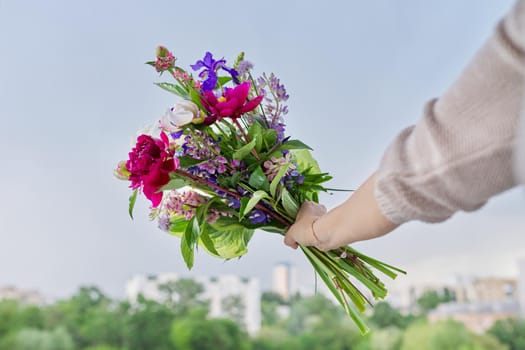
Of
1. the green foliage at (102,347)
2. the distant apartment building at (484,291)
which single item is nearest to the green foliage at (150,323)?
the green foliage at (102,347)

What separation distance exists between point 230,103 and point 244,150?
0.06 metres

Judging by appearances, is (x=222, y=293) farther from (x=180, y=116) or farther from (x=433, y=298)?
(x=180, y=116)

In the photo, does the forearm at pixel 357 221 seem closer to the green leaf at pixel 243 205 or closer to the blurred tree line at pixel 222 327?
the green leaf at pixel 243 205

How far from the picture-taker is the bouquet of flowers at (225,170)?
66 centimetres

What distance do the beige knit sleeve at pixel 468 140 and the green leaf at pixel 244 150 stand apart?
26 cm

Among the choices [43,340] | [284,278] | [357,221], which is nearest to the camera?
[357,221]

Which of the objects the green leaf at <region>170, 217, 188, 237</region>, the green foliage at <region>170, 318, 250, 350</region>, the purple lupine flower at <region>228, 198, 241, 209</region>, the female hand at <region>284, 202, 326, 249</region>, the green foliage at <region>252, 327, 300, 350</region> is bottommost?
the female hand at <region>284, 202, 326, 249</region>

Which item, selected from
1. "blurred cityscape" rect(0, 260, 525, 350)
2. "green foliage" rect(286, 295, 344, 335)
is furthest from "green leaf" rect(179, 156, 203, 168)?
"green foliage" rect(286, 295, 344, 335)

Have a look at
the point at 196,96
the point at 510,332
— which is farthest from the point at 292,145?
the point at 510,332

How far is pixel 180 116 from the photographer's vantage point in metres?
0.65

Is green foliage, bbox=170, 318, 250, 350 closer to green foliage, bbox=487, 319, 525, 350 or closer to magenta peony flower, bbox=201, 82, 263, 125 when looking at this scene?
green foliage, bbox=487, 319, 525, 350

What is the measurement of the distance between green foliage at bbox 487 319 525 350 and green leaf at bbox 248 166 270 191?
562 centimetres

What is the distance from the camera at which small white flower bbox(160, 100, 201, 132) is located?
65 cm

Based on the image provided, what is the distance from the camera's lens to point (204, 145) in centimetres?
68
